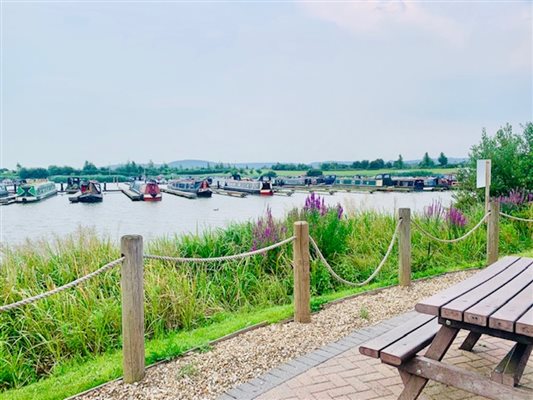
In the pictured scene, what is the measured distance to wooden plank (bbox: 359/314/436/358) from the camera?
238 cm

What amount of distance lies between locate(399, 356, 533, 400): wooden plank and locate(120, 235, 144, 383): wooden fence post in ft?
6.20

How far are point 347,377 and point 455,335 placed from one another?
1.06 meters

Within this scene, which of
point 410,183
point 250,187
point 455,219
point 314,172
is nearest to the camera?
point 455,219

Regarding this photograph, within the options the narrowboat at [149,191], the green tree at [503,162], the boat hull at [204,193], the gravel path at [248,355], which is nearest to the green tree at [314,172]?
the boat hull at [204,193]

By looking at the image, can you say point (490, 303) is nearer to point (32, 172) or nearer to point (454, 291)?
point (454, 291)

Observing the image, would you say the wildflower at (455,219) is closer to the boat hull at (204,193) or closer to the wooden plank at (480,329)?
the wooden plank at (480,329)

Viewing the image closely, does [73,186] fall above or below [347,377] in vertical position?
above

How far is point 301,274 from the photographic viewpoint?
169 inches

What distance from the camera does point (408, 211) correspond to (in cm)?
562

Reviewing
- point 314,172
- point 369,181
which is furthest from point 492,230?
point 314,172

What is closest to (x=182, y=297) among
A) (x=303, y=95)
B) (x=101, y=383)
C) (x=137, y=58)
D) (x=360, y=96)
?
(x=101, y=383)

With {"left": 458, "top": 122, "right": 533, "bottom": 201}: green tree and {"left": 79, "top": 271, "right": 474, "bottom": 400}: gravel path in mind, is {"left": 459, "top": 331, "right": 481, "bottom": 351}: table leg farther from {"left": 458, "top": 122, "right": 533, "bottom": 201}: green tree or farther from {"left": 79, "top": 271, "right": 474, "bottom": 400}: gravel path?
{"left": 458, "top": 122, "right": 533, "bottom": 201}: green tree

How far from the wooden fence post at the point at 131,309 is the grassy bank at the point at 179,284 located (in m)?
0.32

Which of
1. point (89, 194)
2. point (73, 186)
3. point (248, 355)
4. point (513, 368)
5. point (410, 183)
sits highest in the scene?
point (73, 186)
